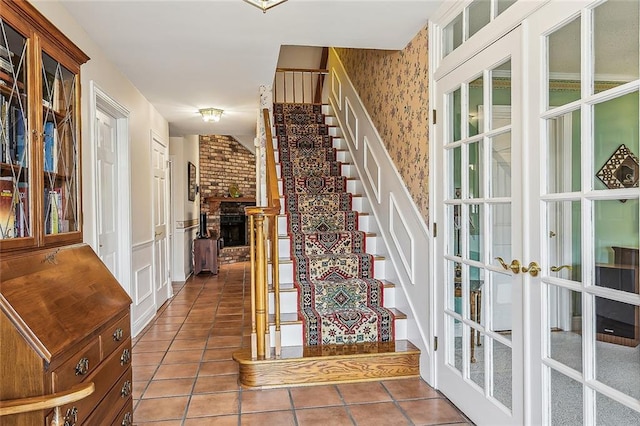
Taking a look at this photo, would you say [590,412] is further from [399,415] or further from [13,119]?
[13,119]

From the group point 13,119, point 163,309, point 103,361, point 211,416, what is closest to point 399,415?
point 211,416

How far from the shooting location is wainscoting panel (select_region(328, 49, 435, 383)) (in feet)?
9.35

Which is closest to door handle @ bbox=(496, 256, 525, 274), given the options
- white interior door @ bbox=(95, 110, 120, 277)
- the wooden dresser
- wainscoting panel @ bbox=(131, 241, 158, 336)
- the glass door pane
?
the glass door pane

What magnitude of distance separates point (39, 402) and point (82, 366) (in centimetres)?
33

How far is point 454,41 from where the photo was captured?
251cm

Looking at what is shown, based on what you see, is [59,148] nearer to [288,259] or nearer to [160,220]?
[288,259]

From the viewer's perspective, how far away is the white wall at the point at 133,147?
277 centimetres

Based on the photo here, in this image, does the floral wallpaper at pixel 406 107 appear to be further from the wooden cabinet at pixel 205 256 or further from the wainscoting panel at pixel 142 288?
the wooden cabinet at pixel 205 256

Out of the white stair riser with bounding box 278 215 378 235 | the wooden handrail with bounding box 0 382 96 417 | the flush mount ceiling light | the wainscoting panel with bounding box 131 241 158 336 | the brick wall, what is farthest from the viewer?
the brick wall

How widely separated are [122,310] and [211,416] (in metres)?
0.82

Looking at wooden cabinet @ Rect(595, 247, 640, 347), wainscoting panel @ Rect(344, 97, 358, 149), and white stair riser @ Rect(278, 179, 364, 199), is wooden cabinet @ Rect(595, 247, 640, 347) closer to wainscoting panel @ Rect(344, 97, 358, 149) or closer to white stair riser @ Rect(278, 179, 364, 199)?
white stair riser @ Rect(278, 179, 364, 199)

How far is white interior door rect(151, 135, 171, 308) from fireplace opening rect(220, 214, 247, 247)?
3754mm

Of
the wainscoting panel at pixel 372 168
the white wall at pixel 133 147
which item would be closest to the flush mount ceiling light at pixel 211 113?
the white wall at pixel 133 147

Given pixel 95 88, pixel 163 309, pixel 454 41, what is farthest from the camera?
pixel 163 309
